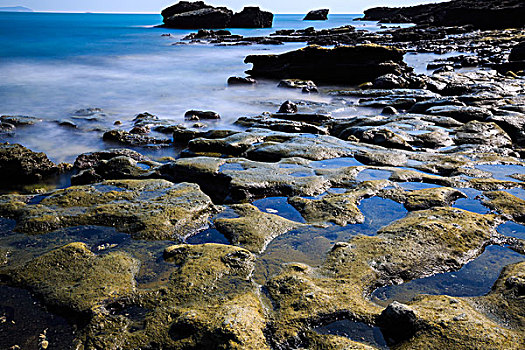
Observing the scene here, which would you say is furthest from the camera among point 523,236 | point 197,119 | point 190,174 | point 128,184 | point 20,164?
point 197,119

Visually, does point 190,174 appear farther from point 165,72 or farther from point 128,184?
point 165,72

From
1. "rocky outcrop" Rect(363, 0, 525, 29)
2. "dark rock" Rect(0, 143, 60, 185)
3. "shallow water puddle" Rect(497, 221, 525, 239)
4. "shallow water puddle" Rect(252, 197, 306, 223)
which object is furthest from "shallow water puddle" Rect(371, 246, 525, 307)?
"rocky outcrop" Rect(363, 0, 525, 29)

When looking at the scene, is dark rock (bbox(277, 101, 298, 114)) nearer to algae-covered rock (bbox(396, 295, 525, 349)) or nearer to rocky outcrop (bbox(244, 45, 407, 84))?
rocky outcrop (bbox(244, 45, 407, 84))

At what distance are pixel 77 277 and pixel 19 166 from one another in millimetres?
5349

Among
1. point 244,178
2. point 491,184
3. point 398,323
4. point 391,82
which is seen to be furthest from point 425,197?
point 391,82

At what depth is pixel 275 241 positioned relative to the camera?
4.47 metres

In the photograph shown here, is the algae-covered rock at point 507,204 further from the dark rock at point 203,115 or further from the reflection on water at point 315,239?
the dark rock at point 203,115

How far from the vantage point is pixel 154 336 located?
2932 millimetres

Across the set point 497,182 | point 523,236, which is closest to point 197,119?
point 497,182

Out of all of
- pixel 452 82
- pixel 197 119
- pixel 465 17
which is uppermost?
pixel 465 17

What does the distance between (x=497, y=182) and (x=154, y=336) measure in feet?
19.7

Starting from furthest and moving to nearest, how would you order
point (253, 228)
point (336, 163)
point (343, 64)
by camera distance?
point (343, 64), point (336, 163), point (253, 228)

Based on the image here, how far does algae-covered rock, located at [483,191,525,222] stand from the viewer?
5.10m

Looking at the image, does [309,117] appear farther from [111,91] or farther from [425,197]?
[111,91]
